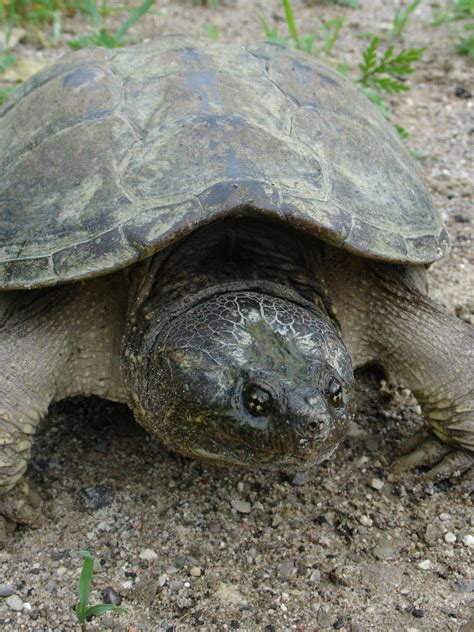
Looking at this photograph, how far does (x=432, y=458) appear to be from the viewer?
3.37 m

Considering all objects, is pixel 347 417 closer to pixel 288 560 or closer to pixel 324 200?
pixel 288 560

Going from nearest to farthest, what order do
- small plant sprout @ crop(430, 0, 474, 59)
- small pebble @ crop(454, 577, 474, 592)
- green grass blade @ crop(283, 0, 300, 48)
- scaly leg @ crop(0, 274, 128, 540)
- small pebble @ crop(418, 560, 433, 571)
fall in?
small pebble @ crop(454, 577, 474, 592) → small pebble @ crop(418, 560, 433, 571) → scaly leg @ crop(0, 274, 128, 540) → green grass blade @ crop(283, 0, 300, 48) → small plant sprout @ crop(430, 0, 474, 59)

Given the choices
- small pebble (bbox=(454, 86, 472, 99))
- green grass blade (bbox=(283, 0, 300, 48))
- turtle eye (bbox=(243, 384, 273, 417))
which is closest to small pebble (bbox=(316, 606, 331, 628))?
turtle eye (bbox=(243, 384, 273, 417))

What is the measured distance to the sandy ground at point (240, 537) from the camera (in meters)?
2.69

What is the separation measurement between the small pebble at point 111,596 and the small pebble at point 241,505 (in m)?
0.64

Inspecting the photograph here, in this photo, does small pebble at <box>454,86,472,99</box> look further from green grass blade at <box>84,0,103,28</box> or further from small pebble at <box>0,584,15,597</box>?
small pebble at <box>0,584,15,597</box>

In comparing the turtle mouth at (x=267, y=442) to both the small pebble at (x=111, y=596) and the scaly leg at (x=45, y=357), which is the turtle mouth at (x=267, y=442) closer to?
the small pebble at (x=111, y=596)

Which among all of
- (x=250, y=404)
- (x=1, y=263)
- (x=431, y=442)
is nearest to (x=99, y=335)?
(x=1, y=263)

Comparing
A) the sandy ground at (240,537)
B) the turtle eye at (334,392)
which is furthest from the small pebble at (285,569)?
the turtle eye at (334,392)

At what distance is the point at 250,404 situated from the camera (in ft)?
8.20

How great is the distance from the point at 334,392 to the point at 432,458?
1.05 metres

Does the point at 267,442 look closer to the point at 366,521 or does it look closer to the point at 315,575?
the point at 315,575

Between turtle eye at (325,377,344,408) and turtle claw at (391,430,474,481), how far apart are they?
943 millimetres

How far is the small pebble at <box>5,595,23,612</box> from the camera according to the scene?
2668mm
